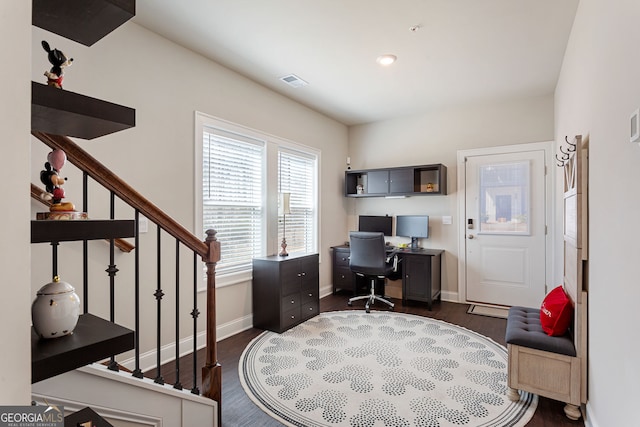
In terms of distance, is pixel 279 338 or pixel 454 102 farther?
pixel 454 102

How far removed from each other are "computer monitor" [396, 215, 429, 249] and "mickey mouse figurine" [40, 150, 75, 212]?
14.7 ft

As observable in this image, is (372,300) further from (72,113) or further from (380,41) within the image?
(72,113)

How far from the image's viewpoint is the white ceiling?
2.50 metres

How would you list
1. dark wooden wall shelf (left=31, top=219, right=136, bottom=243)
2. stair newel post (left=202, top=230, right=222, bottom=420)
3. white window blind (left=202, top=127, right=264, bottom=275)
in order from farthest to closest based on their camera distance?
1. white window blind (left=202, top=127, right=264, bottom=275)
2. stair newel post (left=202, top=230, right=222, bottom=420)
3. dark wooden wall shelf (left=31, top=219, right=136, bottom=243)

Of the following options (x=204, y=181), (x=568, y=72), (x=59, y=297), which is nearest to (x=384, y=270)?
(x=204, y=181)

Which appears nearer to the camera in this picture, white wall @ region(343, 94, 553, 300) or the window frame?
the window frame

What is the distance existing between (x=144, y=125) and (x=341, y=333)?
271cm

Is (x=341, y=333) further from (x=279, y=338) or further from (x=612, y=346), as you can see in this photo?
(x=612, y=346)

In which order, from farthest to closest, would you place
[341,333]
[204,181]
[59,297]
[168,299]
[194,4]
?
[341,333]
[204,181]
[168,299]
[194,4]
[59,297]

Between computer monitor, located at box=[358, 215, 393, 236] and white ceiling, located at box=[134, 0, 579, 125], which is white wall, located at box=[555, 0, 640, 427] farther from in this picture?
computer monitor, located at box=[358, 215, 393, 236]

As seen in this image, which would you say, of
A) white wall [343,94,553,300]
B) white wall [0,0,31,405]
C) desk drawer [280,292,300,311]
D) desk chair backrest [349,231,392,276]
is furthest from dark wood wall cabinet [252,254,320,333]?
white wall [0,0,31,405]

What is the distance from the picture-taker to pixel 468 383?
2.52 metres

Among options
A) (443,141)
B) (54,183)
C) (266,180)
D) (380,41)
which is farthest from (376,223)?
(54,183)

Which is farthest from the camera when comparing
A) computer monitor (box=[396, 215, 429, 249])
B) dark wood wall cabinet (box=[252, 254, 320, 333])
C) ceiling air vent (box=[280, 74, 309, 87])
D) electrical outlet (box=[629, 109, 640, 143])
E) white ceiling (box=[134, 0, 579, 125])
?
computer monitor (box=[396, 215, 429, 249])
